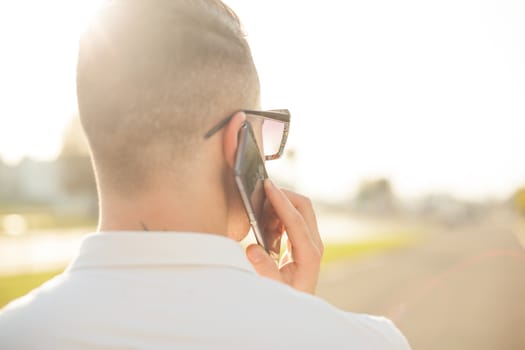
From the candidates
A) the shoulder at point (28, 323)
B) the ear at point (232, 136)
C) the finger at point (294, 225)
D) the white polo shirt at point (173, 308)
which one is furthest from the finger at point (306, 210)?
the shoulder at point (28, 323)

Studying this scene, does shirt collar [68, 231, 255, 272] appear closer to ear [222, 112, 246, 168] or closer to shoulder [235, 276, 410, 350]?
shoulder [235, 276, 410, 350]

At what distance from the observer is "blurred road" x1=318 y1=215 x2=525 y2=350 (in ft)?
30.1

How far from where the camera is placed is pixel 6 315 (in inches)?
57.1

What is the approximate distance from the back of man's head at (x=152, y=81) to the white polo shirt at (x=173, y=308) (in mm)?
254

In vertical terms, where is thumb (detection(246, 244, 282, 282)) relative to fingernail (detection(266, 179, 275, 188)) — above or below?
below

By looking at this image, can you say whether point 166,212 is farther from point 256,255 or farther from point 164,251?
point 256,255

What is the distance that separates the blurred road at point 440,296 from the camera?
30.1 ft

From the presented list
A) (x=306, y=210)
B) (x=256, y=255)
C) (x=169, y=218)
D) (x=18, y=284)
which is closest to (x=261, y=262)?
(x=256, y=255)

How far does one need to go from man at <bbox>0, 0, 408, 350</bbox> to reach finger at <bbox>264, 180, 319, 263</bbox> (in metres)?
0.18

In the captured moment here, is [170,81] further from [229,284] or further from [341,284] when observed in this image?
[341,284]

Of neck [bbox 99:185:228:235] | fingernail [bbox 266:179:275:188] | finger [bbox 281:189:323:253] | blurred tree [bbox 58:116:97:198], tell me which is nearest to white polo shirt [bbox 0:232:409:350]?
A: neck [bbox 99:185:228:235]

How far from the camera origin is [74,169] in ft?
207

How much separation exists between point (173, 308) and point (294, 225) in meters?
0.78

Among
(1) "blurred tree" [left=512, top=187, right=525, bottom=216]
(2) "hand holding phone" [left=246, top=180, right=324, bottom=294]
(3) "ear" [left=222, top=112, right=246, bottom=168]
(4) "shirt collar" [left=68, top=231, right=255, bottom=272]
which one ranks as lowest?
(1) "blurred tree" [left=512, top=187, right=525, bottom=216]
